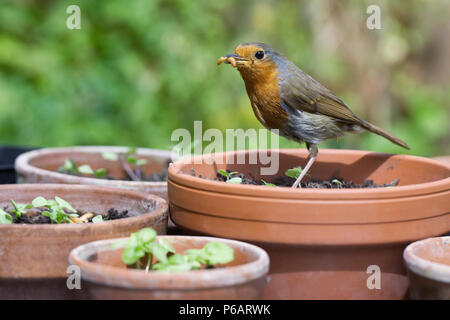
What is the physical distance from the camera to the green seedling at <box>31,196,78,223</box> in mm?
2033

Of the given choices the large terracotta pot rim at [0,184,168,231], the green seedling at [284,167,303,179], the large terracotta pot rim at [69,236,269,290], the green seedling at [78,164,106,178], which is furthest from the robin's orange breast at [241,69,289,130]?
the large terracotta pot rim at [69,236,269,290]

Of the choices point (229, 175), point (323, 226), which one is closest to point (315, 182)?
point (229, 175)

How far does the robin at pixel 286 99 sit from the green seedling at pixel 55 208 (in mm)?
793

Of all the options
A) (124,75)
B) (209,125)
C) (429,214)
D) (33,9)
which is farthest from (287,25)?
(429,214)

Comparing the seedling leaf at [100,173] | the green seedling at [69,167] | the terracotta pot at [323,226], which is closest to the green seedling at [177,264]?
the terracotta pot at [323,226]

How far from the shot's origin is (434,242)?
183 cm

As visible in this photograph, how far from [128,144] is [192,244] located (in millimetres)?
4119

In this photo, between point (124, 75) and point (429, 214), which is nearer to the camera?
point (429, 214)

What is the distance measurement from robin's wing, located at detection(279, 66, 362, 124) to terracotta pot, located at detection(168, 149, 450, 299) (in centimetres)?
69

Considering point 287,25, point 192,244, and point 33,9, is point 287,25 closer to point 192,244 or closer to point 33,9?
point 33,9

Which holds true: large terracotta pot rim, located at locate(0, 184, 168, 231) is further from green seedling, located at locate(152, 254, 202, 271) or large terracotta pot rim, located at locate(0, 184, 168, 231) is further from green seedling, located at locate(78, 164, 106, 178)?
green seedling, located at locate(78, 164, 106, 178)

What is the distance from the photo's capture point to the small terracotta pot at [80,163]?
2533 millimetres

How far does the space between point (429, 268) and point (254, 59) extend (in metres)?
1.12

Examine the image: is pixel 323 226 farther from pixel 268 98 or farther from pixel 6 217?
pixel 6 217
